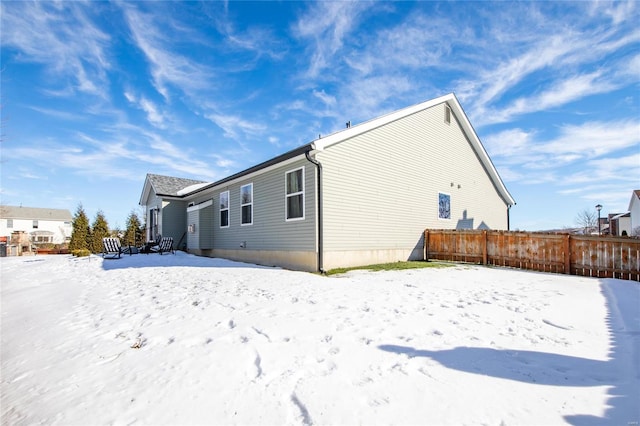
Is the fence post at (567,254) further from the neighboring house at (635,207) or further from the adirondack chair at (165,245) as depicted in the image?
the neighboring house at (635,207)

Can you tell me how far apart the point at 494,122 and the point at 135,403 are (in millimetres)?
17696

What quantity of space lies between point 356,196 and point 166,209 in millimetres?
11707

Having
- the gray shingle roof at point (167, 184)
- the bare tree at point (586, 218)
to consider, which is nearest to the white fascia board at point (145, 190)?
the gray shingle roof at point (167, 184)

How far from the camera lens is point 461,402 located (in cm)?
233

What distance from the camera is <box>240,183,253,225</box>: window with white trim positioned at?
11691 mm

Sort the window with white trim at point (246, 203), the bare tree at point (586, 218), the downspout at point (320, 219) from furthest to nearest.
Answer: the bare tree at point (586, 218)
the window with white trim at point (246, 203)
the downspout at point (320, 219)

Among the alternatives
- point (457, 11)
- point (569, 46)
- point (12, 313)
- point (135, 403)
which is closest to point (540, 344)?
point (135, 403)

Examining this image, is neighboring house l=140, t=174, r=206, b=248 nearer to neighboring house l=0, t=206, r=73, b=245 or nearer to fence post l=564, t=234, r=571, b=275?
fence post l=564, t=234, r=571, b=275

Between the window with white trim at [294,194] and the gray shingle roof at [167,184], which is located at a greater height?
the gray shingle roof at [167,184]

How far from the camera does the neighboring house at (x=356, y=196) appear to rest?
29.7ft

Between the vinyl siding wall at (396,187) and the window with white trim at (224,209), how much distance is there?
19.6 feet

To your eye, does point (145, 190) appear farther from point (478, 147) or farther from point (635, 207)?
point (635, 207)

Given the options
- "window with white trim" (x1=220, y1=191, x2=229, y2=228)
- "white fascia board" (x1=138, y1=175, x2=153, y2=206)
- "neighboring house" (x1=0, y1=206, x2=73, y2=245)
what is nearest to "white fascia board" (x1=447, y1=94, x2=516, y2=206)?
"window with white trim" (x1=220, y1=191, x2=229, y2=228)

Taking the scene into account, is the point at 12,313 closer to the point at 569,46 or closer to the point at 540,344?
the point at 540,344
